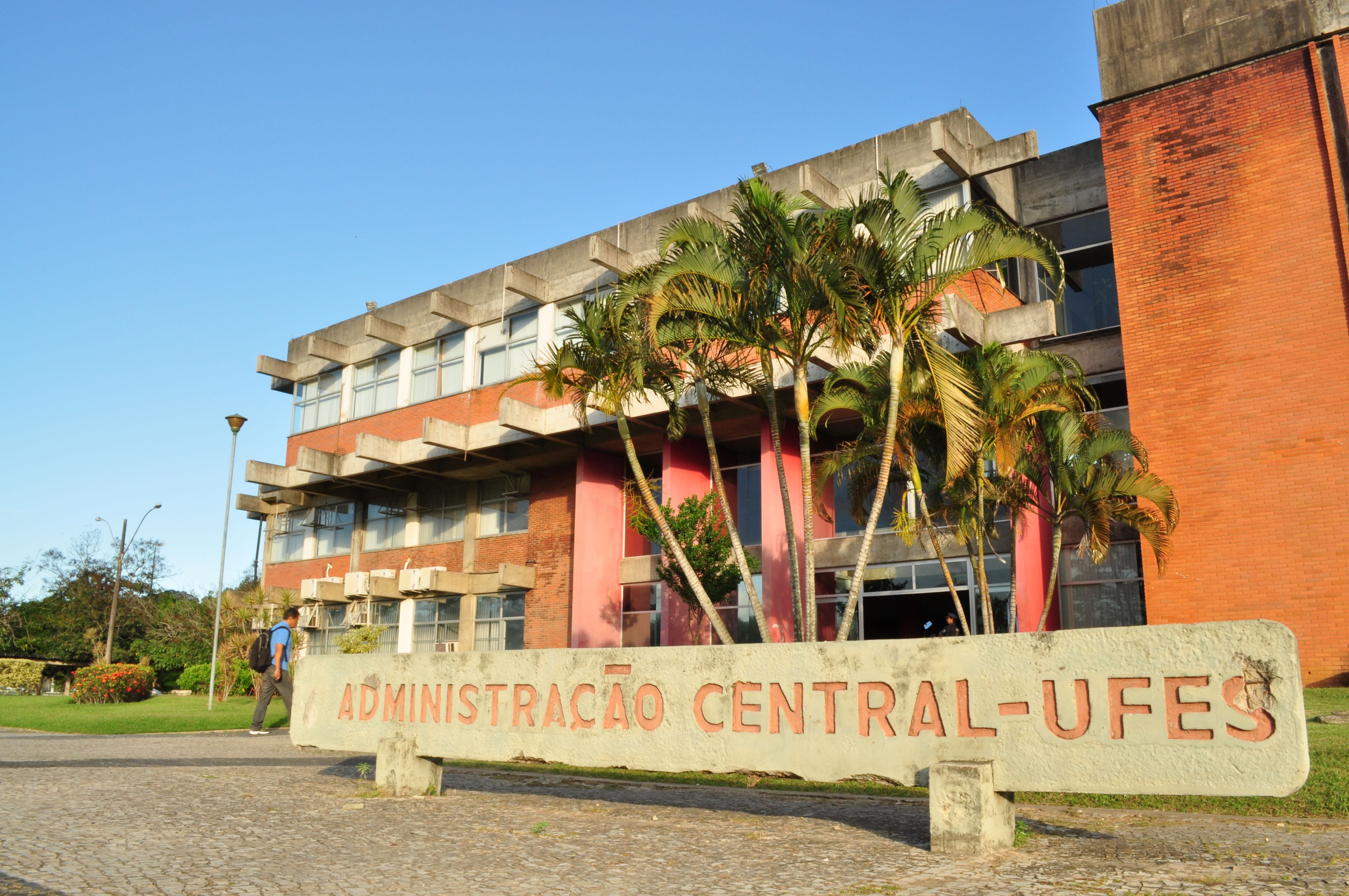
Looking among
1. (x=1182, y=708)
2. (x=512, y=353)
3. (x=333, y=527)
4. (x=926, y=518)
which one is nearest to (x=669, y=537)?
(x=926, y=518)

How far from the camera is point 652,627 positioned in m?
24.5

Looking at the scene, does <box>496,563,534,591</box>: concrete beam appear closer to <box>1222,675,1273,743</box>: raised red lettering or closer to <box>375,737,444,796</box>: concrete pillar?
<box>375,737,444,796</box>: concrete pillar

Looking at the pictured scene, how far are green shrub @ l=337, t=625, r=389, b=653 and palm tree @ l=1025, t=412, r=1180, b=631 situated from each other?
1588 cm

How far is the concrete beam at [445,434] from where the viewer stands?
24.3 m

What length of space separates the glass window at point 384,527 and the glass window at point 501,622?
12.9ft

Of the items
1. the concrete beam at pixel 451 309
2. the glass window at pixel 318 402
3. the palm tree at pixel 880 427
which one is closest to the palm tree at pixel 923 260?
the palm tree at pixel 880 427

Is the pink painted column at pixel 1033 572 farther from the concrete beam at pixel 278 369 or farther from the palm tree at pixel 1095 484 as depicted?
the concrete beam at pixel 278 369

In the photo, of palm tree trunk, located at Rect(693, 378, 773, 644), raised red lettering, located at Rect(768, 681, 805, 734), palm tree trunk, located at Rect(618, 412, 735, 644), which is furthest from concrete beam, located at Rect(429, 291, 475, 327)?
raised red lettering, located at Rect(768, 681, 805, 734)

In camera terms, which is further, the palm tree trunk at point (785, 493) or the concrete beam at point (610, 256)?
the concrete beam at point (610, 256)

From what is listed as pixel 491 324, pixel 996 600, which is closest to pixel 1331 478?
pixel 996 600

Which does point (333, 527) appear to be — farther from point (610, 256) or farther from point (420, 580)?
point (610, 256)

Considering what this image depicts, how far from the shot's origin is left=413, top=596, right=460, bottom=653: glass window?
91.7 ft

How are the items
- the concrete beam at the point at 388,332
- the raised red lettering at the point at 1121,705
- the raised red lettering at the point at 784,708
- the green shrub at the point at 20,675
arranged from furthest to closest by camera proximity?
the green shrub at the point at 20,675, the concrete beam at the point at 388,332, the raised red lettering at the point at 784,708, the raised red lettering at the point at 1121,705

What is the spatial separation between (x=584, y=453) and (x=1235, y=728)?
20493 mm
